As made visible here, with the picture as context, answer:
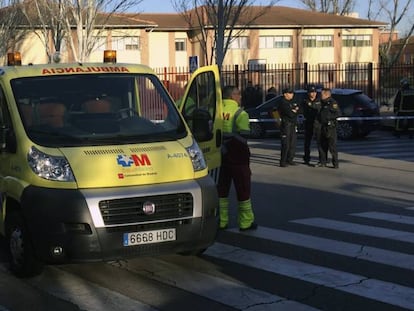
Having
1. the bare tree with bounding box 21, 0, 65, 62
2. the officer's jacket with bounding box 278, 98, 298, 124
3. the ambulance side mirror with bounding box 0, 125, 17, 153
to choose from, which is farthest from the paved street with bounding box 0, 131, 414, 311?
the bare tree with bounding box 21, 0, 65, 62

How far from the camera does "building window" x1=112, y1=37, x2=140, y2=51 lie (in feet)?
157

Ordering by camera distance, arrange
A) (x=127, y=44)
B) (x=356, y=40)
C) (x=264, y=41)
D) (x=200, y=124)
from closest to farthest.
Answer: (x=200, y=124)
(x=127, y=44)
(x=264, y=41)
(x=356, y=40)

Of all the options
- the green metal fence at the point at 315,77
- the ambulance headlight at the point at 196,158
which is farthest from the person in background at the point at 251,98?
the ambulance headlight at the point at 196,158

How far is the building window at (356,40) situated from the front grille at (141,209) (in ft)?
167

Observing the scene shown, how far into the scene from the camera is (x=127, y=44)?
48.4 m

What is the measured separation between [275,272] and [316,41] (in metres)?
49.2

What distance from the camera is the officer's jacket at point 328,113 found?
14227 millimetres

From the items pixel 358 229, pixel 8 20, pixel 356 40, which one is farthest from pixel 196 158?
pixel 356 40

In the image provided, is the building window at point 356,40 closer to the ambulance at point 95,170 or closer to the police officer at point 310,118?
the police officer at point 310,118

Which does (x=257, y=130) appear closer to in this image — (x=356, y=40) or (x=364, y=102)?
(x=364, y=102)

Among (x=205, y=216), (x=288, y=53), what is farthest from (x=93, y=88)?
(x=288, y=53)

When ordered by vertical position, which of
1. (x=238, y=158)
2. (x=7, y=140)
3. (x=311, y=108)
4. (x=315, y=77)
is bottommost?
(x=238, y=158)

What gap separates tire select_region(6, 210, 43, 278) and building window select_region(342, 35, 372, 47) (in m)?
51.0

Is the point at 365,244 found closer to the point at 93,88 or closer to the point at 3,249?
the point at 93,88
